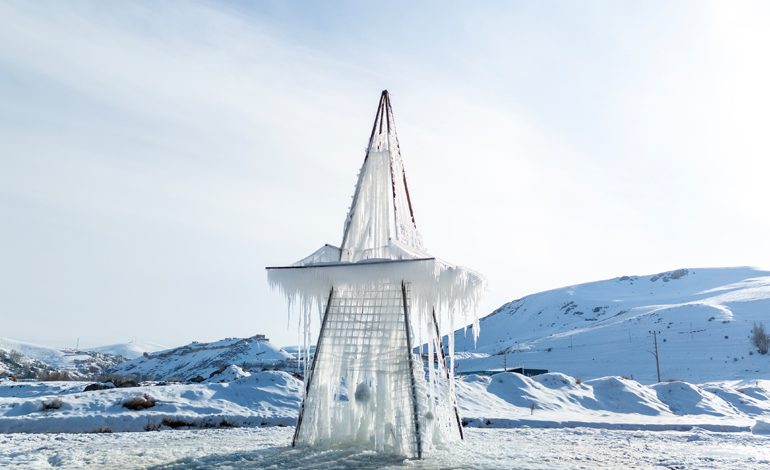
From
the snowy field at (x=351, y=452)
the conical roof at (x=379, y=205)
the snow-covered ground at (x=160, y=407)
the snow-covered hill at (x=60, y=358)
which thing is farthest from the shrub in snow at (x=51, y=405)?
the snow-covered hill at (x=60, y=358)

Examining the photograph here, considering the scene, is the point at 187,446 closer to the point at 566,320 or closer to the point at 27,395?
the point at 27,395

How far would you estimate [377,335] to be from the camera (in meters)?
12.2

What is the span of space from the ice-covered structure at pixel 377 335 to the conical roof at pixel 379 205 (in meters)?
0.03

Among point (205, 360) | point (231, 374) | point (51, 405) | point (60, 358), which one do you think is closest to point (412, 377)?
point (51, 405)

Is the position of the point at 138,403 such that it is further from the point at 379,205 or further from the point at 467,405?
the point at 467,405

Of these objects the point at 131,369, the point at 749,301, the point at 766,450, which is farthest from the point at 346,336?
the point at 749,301

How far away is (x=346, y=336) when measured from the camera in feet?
40.9

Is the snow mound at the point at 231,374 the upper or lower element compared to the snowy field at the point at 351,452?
upper

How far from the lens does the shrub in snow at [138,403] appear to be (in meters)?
17.4

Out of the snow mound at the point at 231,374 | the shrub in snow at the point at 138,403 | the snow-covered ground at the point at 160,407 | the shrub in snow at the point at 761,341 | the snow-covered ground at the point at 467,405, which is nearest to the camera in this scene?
the snow-covered ground at the point at 160,407

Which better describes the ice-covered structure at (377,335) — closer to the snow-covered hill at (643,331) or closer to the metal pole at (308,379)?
the metal pole at (308,379)

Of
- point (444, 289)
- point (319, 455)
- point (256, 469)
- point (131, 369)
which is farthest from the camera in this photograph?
point (131, 369)

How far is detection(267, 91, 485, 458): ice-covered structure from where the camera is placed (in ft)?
37.1

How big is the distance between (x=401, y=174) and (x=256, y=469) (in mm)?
7281
